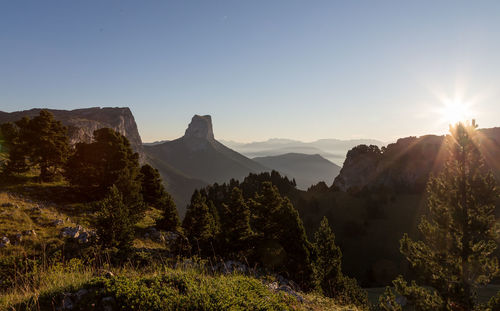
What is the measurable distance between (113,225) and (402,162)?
6531 inches

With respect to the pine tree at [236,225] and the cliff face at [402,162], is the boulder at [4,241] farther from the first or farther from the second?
the cliff face at [402,162]

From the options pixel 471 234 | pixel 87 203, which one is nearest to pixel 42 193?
pixel 87 203

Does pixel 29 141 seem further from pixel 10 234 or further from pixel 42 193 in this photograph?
pixel 10 234

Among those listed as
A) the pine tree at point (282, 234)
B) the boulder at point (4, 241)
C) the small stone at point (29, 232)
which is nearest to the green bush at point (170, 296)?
the boulder at point (4, 241)

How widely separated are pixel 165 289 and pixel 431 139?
208745mm

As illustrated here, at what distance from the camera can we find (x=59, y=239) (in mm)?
21578

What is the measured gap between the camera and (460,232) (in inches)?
528

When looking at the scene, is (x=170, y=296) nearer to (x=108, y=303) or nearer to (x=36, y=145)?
(x=108, y=303)

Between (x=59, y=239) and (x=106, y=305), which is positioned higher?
(x=106, y=305)

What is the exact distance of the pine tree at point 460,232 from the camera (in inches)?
→ 505

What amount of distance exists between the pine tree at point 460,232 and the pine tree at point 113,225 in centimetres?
2060

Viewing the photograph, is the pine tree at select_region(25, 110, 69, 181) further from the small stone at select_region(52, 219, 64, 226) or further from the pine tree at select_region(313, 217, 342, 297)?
the pine tree at select_region(313, 217, 342, 297)

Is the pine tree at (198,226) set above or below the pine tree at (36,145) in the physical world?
below

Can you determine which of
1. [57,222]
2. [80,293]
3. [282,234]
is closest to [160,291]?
[80,293]
